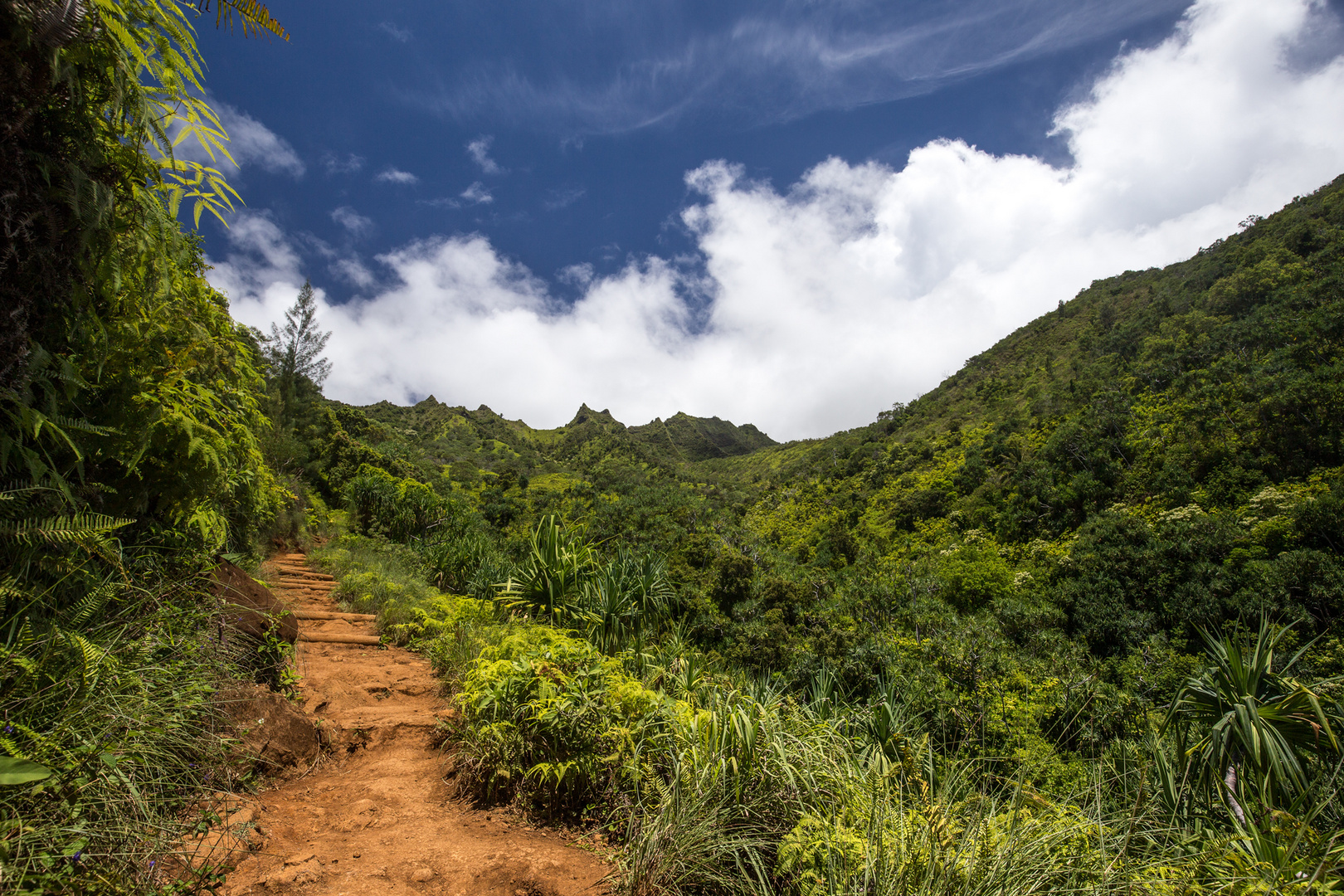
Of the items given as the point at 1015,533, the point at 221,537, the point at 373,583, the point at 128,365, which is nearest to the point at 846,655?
the point at 373,583

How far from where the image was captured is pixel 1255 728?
13.1ft

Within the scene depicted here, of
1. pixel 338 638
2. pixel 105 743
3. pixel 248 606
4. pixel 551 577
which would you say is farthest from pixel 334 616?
pixel 105 743

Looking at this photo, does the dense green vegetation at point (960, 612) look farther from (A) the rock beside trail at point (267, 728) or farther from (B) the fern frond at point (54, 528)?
(B) the fern frond at point (54, 528)

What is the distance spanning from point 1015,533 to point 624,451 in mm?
33155

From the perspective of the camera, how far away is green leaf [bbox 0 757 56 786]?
49.5 inches

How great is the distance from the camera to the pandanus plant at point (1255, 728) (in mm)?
3811

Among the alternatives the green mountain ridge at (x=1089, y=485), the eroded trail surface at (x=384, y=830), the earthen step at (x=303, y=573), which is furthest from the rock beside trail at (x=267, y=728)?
the green mountain ridge at (x=1089, y=485)

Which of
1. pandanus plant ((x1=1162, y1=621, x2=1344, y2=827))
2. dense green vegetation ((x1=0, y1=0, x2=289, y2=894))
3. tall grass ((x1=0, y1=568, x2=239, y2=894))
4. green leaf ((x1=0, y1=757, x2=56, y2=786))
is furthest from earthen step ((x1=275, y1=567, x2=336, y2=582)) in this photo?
pandanus plant ((x1=1162, y1=621, x2=1344, y2=827))

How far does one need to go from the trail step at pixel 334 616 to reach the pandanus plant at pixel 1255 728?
8.11m

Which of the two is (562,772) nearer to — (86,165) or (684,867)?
(684,867)

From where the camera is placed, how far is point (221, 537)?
319 centimetres

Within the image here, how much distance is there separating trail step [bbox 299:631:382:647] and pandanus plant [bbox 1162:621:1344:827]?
24.2 ft

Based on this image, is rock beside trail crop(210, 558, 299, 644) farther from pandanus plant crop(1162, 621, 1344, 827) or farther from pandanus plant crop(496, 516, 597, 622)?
pandanus plant crop(1162, 621, 1344, 827)

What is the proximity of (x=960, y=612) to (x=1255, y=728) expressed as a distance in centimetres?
1951
